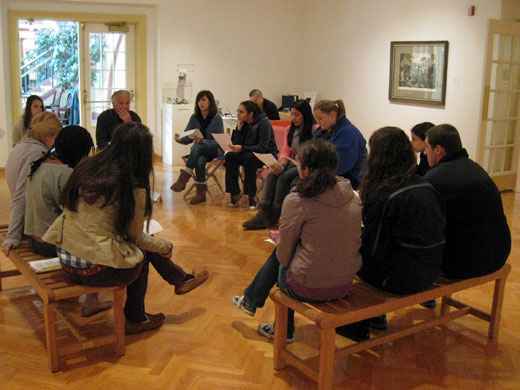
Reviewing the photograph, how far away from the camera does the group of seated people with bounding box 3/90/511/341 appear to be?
2.86 m

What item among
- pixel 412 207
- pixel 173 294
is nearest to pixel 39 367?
pixel 173 294

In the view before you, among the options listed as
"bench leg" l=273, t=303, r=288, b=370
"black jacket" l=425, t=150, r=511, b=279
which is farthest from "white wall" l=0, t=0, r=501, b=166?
"bench leg" l=273, t=303, r=288, b=370

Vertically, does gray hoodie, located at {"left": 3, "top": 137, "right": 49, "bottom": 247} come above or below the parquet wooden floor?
above

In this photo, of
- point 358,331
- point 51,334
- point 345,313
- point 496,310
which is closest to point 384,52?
point 496,310

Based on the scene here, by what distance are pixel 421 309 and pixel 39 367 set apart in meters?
2.32

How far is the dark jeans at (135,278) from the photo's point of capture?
3.04 m

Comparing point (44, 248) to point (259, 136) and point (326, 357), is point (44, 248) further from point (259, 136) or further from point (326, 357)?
point (259, 136)

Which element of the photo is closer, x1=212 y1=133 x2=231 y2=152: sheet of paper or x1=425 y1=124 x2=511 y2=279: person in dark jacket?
x1=425 y1=124 x2=511 y2=279: person in dark jacket

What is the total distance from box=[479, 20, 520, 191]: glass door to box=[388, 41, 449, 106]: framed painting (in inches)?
25.7

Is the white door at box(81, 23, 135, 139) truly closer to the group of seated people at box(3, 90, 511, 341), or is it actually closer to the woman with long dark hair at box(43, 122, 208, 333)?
the group of seated people at box(3, 90, 511, 341)

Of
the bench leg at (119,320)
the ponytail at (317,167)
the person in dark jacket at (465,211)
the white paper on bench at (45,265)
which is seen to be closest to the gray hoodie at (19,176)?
the white paper on bench at (45,265)

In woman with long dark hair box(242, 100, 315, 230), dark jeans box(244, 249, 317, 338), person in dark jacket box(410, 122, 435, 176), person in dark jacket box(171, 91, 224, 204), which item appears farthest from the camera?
person in dark jacket box(171, 91, 224, 204)

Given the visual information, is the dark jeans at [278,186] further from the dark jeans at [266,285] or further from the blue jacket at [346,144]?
the dark jeans at [266,285]

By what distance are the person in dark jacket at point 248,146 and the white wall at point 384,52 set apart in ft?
9.14
